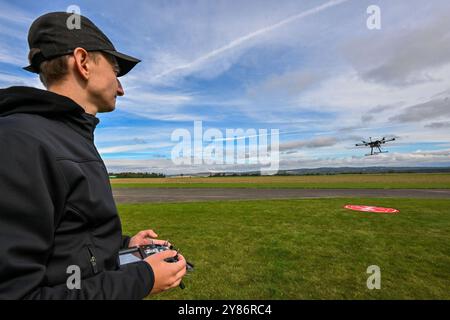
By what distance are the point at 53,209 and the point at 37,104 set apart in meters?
0.55

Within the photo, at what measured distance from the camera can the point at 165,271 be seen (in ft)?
4.58

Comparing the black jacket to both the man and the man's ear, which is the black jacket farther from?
the man's ear

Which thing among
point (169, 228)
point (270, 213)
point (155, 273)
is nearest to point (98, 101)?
point (155, 273)

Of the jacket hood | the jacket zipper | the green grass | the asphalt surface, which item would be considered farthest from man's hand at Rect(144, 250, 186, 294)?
the asphalt surface

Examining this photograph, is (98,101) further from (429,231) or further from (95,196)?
(429,231)

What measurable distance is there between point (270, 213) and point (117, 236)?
512 inches

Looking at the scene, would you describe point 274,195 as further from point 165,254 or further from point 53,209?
point 53,209

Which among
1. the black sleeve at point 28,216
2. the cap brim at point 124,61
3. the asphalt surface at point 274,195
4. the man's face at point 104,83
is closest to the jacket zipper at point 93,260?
the black sleeve at point 28,216

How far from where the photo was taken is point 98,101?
1586 millimetres

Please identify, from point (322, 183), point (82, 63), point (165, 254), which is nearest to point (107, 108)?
point (82, 63)

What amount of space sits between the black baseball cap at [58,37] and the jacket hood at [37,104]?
10.4 inches

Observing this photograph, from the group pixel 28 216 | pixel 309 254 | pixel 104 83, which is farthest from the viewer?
pixel 309 254

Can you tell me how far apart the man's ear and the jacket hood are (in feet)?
0.66
